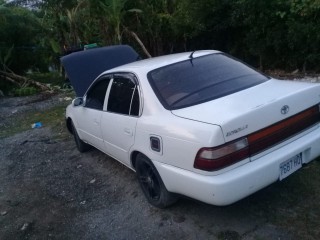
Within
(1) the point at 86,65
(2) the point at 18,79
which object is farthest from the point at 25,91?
(1) the point at 86,65

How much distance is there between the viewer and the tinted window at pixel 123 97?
424 centimetres

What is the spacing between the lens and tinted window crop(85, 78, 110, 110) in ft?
16.8

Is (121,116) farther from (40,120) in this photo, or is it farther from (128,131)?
(40,120)

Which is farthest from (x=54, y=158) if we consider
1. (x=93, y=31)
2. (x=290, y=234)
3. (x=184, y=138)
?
(x=93, y=31)

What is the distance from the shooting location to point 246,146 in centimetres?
328

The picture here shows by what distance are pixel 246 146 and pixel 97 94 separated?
269cm

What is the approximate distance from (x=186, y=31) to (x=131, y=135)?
366 inches

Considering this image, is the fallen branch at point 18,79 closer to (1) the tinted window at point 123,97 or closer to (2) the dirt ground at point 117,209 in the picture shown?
(2) the dirt ground at point 117,209

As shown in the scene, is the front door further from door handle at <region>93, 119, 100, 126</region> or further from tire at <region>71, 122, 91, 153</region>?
tire at <region>71, 122, 91, 153</region>

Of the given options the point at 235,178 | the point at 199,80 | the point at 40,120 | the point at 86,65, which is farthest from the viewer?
the point at 40,120

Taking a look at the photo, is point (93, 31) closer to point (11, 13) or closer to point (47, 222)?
point (11, 13)

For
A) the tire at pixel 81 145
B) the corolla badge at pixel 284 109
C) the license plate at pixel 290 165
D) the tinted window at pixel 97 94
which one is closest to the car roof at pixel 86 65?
the tire at pixel 81 145

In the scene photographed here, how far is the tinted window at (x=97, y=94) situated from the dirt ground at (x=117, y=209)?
3.44 ft

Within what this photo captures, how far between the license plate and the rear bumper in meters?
0.05
